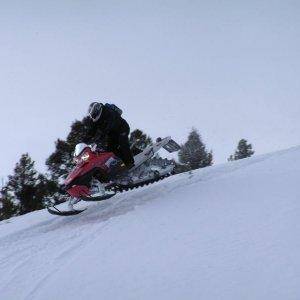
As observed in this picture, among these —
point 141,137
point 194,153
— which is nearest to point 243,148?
point 194,153

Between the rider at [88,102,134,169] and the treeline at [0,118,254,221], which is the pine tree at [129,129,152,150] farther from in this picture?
the rider at [88,102,134,169]

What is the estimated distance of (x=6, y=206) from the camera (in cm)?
2900

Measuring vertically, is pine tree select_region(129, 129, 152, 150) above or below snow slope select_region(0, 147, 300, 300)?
above

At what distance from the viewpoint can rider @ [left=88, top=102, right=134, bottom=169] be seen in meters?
9.34

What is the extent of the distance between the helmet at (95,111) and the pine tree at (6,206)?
2132cm

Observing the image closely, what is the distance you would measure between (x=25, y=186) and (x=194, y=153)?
1852cm

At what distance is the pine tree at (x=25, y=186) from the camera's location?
28.7 meters

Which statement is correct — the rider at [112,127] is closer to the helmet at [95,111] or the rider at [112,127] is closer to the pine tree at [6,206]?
the helmet at [95,111]

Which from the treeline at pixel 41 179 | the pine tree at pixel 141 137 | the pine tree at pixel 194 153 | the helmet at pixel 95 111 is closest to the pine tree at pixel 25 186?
the treeline at pixel 41 179

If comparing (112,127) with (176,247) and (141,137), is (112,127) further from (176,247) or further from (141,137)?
(141,137)

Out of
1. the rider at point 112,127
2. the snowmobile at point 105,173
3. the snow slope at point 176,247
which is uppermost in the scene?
the rider at point 112,127

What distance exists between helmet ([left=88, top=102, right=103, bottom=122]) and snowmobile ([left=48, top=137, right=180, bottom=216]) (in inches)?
23.1

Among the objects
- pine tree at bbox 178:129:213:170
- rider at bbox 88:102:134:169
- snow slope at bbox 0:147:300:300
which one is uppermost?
pine tree at bbox 178:129:213:170

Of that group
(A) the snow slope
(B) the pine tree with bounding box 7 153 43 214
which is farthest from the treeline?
(A) the snow slope
